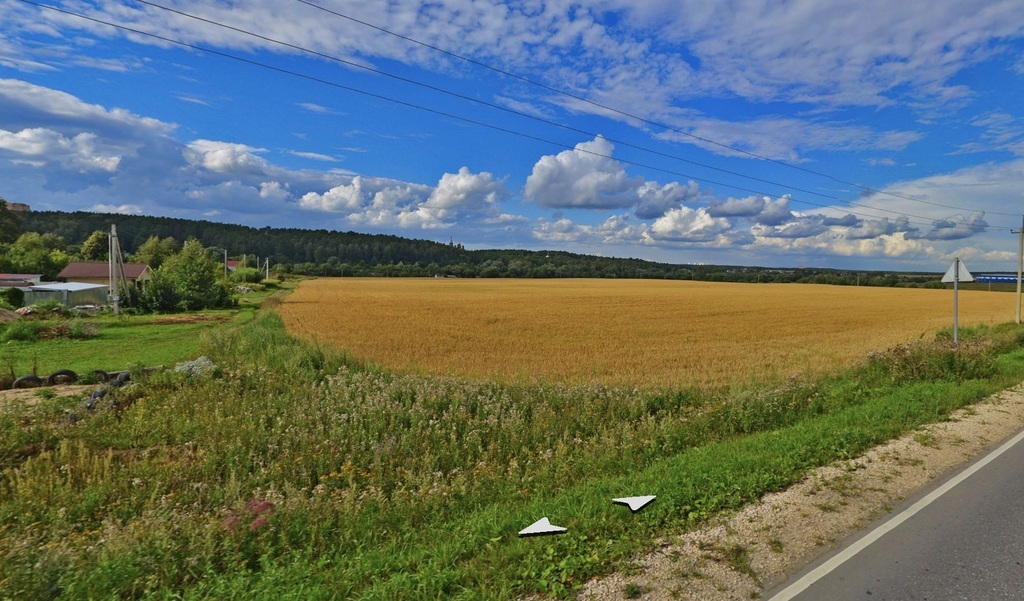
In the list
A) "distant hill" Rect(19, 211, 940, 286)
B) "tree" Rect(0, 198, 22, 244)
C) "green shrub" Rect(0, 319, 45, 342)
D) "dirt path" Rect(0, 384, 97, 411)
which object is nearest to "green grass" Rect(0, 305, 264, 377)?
"green shrub" Rect(0, 319, 45, 342)

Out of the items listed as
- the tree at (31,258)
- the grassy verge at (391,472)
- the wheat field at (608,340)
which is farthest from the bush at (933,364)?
the tree at (31,258)

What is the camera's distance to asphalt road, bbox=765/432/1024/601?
13.3 ft

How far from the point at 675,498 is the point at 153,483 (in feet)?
22.5

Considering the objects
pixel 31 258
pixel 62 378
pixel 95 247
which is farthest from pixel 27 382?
pixel 95 247

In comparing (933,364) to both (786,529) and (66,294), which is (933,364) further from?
(66,294)

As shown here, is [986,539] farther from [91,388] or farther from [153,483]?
[91,388]

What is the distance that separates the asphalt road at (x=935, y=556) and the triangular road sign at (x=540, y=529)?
6.06 feet

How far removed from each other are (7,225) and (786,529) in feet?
374

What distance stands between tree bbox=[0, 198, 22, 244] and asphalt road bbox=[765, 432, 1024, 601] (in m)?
113

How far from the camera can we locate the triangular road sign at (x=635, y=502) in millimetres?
5496

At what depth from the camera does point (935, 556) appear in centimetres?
454

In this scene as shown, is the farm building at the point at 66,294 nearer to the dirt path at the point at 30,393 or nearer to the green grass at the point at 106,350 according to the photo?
the green grass at the point at 106,350

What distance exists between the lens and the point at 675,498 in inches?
222

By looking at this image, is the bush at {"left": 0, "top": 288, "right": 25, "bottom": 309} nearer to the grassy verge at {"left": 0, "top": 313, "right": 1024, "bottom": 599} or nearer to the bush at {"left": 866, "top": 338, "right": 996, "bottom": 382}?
the grassy verge at {"left": 0, "top": 313, "right": 1024, "bottom": 599}
